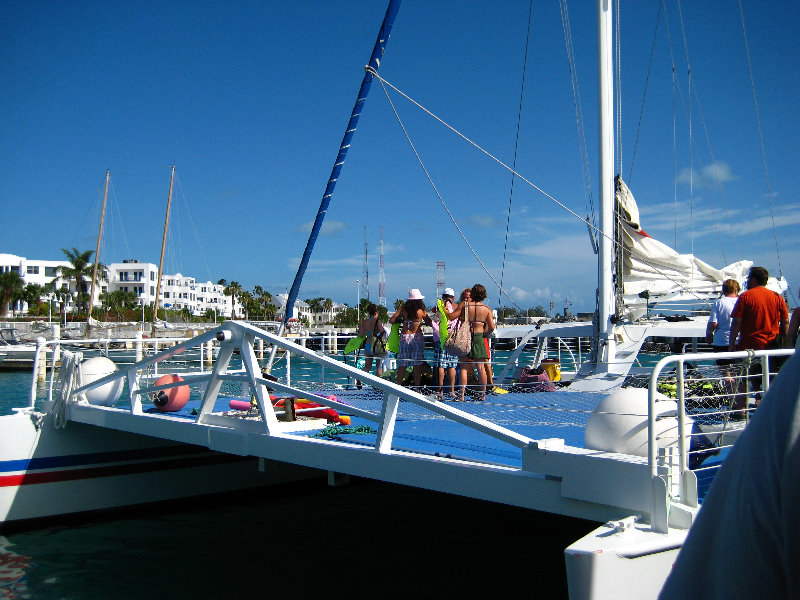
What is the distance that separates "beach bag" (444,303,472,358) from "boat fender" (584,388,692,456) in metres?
4.45

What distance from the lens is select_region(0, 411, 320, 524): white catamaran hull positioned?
9148mm

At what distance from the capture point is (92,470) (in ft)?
31.4

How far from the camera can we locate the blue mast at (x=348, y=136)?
8.11m

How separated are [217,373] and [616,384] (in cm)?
→ 585

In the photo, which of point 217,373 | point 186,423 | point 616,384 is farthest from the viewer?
point 616,384

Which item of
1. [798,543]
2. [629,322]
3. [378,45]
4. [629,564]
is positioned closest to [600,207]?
[629,322]

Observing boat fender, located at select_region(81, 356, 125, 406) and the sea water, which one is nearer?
the sea water

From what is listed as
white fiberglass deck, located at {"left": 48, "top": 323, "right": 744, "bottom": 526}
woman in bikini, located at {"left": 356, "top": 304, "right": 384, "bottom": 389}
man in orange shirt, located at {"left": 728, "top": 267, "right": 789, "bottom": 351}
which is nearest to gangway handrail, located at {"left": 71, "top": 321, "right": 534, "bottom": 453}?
white fiberglass deck, located at {"left": 48, "top": 323, "right": 744, "bottom": 526}

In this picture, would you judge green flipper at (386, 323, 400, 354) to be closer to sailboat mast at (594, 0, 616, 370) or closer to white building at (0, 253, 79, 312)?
sailboat mast at (594, 0, 616, 370)

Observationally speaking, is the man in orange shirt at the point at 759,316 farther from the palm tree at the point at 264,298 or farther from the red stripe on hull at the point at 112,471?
the palm tree at the point at 264,298

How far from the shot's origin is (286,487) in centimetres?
1102

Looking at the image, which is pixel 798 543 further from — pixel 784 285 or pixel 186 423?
pixel 784 285

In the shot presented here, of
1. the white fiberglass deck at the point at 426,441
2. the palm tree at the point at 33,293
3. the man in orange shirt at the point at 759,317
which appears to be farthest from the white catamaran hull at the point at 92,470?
the palm tree at the point at 33,293

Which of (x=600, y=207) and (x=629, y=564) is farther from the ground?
(x=600, y=207)
